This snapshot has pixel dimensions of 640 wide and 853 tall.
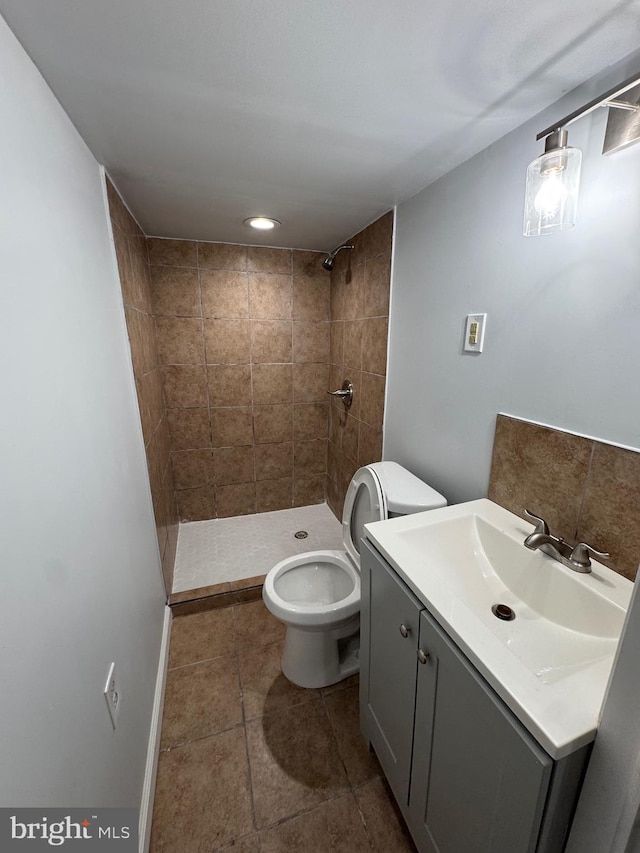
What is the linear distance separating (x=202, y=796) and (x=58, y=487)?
3.92ft

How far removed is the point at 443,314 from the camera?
138cm

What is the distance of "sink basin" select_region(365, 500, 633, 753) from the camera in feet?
1.98

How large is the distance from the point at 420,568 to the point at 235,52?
50.8 inches

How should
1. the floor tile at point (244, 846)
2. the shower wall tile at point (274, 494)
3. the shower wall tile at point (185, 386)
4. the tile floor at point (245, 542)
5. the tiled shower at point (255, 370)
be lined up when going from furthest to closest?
the shower wall tile at point (274, 494) → the shower wall tile at point (185, 386) → the tile floor at point (245, 542) → the tiled shower at point (255, 370) → the floor tile at point (244, 846)

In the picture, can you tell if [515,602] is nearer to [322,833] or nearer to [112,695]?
[322,833]

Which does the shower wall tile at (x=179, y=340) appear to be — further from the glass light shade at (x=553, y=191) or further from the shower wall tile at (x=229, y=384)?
the glass light shade at (x=553, y=191)

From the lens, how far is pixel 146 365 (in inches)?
70.7

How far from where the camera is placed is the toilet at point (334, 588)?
136cm

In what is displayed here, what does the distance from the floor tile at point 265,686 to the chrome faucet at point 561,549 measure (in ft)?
3.84

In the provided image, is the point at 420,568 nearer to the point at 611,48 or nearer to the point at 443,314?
the point at 443,314

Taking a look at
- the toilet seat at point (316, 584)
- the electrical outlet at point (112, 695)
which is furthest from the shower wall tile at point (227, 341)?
the electrical outlet at point (112, 695)

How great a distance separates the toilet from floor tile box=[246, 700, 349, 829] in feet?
0.49

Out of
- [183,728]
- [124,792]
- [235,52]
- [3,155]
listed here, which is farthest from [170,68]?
[183,728]

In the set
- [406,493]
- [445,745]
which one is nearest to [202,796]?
[445,745]
